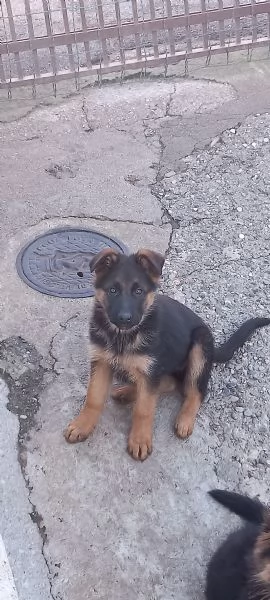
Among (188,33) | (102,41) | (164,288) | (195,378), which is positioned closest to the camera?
(195,378)

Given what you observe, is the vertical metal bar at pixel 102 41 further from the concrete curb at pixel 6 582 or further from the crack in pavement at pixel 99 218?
the concrete curb at pixel 6 582

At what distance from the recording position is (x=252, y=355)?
165 inches

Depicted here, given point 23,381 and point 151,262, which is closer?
point 151,262

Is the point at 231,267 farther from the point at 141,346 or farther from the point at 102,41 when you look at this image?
the point at 102,41

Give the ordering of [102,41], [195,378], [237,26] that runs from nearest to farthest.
Result: [195,378] → [102,41] → [237,26]

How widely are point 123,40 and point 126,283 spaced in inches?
178

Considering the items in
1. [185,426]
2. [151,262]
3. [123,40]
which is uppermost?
[123,40]

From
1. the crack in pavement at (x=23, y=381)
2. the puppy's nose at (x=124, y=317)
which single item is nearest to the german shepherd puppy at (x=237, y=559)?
the puppy's nose at (x=124, y=317)

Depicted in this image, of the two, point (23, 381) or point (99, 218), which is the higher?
point (99, 218)

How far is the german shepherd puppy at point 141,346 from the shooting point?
134 inches

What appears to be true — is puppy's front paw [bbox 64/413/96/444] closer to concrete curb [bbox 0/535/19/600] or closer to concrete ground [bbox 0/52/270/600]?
concrete ground [bbox 0/52/270/600]

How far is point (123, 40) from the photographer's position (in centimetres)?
710

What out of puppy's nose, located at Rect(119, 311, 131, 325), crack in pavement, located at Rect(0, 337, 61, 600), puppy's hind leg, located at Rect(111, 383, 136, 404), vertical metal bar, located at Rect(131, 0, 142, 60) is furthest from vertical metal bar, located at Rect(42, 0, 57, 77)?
puppy's nose, located at Rect(119, 311, 131, 325)

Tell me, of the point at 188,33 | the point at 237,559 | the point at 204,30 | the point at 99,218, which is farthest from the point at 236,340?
the point at 204,30
